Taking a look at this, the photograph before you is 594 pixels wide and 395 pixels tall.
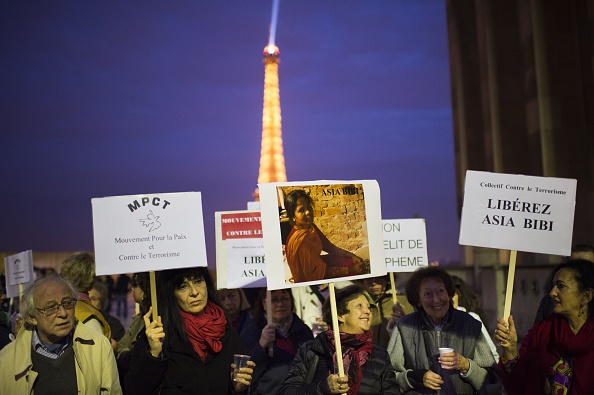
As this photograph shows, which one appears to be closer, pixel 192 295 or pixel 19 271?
pixel 192 295

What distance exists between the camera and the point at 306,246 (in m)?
4.36

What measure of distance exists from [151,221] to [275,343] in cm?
160

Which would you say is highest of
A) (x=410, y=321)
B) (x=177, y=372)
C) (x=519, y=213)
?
(x=519, y=213)

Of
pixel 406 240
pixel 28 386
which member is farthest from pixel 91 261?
pixel 406 240

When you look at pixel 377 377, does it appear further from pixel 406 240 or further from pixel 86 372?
pixel 406 240

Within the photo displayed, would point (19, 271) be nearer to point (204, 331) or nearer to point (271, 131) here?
point (204, 331)

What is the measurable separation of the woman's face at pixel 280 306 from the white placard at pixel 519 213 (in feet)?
5.46

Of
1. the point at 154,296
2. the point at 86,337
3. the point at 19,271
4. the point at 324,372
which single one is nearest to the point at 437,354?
the point at 324,372

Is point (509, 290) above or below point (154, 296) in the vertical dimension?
below

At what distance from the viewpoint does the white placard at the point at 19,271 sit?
28.4 ft

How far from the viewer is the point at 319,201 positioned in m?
4.47

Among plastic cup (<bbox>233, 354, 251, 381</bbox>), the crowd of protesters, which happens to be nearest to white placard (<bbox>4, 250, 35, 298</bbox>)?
the crowd of protesters

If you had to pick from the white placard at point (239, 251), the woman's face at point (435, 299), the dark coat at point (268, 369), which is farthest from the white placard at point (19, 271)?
the woman's face at point (435, 299)

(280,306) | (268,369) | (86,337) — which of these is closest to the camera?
(86,337)
